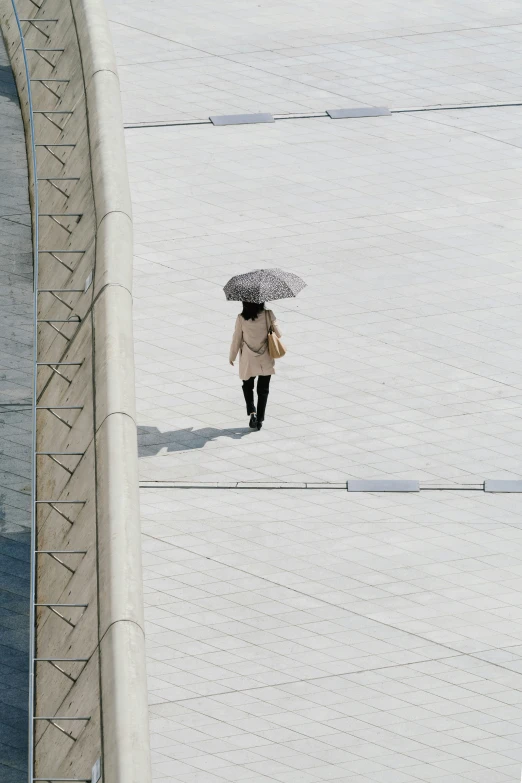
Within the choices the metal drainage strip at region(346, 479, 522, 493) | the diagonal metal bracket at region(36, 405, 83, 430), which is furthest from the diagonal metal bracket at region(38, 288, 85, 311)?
the metal drainage strip at region(346, 479, 522, 493)

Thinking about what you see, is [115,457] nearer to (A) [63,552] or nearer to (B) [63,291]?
(A) [63,552]

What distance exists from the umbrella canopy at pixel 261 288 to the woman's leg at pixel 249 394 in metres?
0.74

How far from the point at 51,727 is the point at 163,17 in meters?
14.4

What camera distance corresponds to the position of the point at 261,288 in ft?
41.5

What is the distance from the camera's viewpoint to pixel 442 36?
21203 millimetres

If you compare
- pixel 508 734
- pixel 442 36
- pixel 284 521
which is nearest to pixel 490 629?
pixel 508 734

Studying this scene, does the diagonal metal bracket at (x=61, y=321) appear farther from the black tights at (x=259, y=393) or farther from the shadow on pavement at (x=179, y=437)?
the black tights at (x=259, y=393)

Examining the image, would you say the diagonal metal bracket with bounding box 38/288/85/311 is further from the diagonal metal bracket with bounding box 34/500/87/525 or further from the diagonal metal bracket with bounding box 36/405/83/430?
the diagonal metal bracket with bounding box 34/500/87/525

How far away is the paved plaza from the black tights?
0.22 m

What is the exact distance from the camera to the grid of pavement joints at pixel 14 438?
927 centimetres

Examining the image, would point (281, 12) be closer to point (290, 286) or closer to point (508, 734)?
Result: point (290, 286)

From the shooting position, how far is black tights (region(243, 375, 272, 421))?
13008mm

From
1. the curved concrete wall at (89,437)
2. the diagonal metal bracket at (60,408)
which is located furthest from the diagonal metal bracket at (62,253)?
the diagonal metal bracket at (60,408)

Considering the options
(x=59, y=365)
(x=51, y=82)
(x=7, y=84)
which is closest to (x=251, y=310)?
(x=59, y=365)
